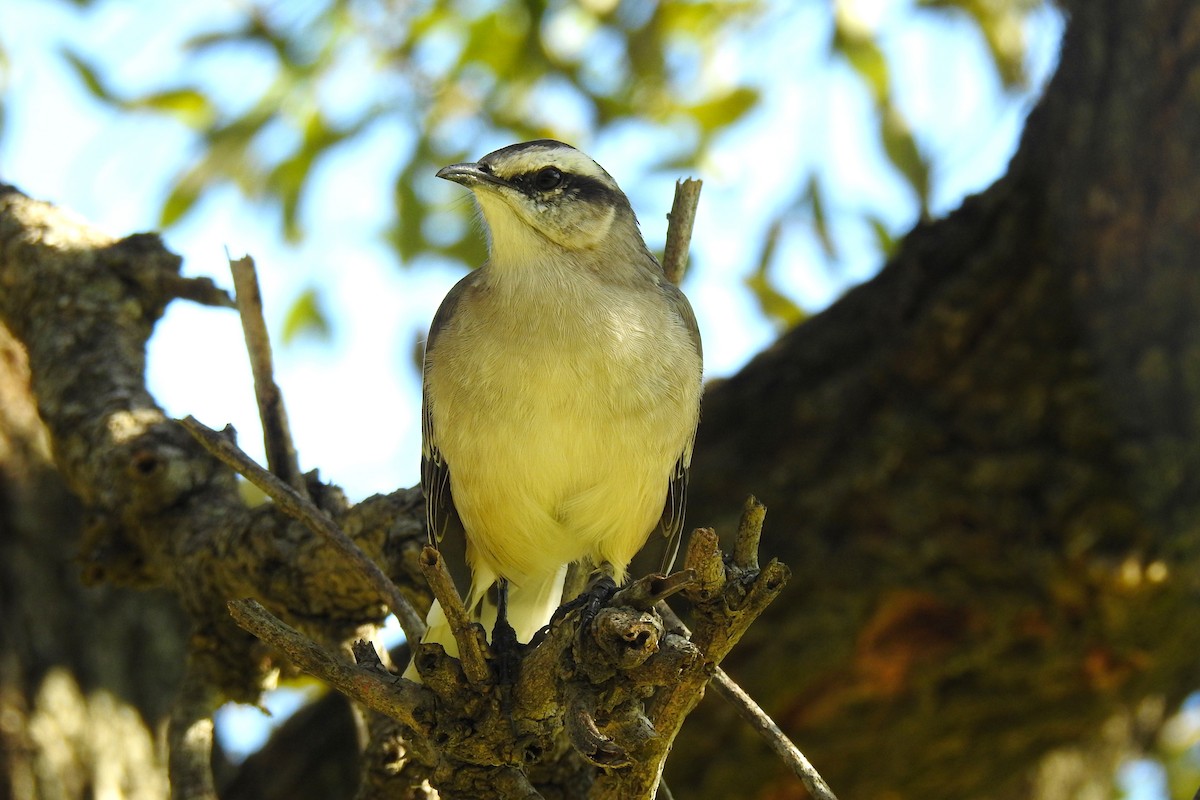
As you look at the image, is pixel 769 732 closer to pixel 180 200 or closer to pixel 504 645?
pixel 504 645

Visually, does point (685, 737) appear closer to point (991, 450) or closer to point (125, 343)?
point (991, 450)

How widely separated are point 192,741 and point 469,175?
1896 mm

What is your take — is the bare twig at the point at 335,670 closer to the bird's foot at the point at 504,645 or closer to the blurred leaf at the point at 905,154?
the bird's foot at the point at 504,645

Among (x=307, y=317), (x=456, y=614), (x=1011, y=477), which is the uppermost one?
(x=307, y=317)

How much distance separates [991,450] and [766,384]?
96 centimetres

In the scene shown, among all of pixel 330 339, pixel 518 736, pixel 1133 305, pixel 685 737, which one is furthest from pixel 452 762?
pixel 330 339

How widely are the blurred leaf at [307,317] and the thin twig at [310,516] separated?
367 centimetres

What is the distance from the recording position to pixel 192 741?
360 cm

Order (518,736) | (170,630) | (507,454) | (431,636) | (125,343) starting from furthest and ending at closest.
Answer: (170,630)
(125,343)
(431,636)
(507,454)
(518,736)

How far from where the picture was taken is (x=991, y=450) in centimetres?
479

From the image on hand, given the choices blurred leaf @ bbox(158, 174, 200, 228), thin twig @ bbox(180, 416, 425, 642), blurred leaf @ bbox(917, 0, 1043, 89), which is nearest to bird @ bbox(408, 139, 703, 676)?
thin twig @ bbox(180, 416, 425, 642)

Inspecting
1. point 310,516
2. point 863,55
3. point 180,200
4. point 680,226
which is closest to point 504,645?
point 310,516

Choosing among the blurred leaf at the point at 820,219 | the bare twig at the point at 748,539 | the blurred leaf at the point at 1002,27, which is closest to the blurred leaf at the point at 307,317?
the blurred leaf at the point at 820,219

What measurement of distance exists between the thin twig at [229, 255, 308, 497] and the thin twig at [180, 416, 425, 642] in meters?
0.58
